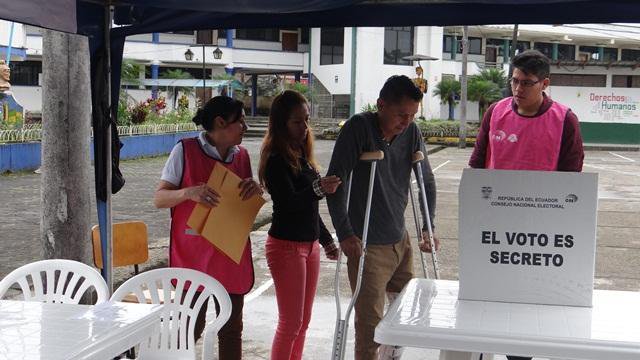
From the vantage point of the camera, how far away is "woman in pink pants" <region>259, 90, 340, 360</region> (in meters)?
3.90

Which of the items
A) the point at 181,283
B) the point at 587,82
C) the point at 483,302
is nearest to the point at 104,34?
the point at 181,283

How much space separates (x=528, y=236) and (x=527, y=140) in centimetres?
111

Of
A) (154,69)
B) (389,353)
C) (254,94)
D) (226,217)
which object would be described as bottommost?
(389,353)

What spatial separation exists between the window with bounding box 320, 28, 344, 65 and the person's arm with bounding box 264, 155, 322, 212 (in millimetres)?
44479

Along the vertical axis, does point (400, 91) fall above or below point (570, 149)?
above

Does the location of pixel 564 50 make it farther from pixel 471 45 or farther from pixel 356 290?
pixel 356 290

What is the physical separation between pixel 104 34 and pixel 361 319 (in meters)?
2.28

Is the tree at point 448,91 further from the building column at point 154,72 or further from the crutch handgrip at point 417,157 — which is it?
the crutch handgrip at point 417,157

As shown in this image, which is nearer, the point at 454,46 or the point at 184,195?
the point at 184,195

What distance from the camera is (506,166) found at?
418 cm

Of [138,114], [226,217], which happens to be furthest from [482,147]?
[138,114]

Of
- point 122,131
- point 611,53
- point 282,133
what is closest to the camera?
point 282,133

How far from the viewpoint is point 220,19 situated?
15.1 feet

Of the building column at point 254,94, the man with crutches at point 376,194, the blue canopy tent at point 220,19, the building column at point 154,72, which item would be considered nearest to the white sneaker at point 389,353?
the man with crutches at point 376,194
